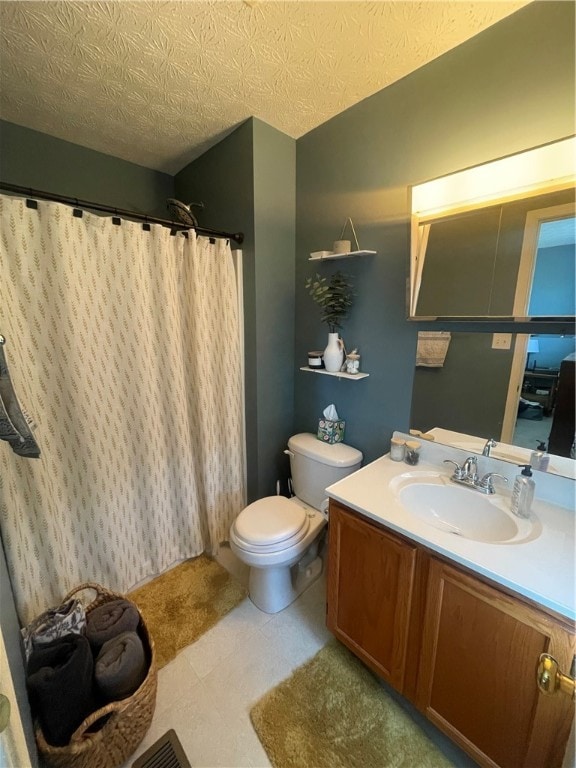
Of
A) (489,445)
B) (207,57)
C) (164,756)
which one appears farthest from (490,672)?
(207,57)

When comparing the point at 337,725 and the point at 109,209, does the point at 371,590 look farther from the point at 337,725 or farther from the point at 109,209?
the point at 109,209

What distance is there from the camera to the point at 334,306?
1.65m

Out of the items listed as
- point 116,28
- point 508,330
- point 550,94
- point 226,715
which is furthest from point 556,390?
point 116,28

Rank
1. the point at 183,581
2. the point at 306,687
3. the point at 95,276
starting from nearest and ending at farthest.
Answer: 1. the point at 306,687
2. the point at 95,276
3. the point at 183,581

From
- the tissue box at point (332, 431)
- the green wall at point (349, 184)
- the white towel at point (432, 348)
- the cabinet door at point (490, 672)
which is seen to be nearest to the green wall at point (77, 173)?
the green wall at point (349, 184)

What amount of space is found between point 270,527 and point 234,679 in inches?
22.9

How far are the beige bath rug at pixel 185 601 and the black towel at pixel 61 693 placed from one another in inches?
16.5

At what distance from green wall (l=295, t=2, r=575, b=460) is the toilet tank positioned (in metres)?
0.12

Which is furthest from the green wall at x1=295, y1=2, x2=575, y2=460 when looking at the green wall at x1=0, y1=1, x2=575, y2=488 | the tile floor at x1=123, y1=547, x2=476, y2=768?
the tile floor at x1=123, y1=547, x2=476, y2=768

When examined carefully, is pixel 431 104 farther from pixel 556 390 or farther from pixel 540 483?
pixel 540 483

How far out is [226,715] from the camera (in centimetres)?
116

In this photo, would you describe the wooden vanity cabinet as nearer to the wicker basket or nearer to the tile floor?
the tile floor

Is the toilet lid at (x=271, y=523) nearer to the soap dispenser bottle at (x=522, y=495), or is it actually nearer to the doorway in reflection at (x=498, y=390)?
the doorway in reflection at (x=498, y=390)

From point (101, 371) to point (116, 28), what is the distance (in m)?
1.24
